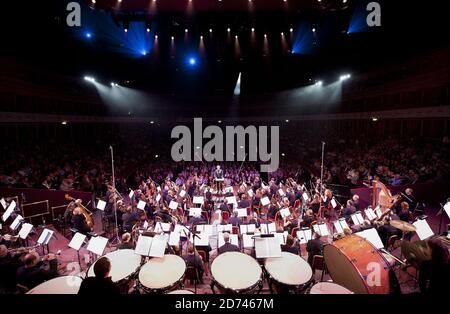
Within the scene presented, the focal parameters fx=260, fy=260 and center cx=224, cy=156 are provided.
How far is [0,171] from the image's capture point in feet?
38.8

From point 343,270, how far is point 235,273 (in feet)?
6.35

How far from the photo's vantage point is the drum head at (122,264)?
4.81 metres

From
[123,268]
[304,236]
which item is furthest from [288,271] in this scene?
[123,268]

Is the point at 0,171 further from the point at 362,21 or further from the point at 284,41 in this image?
the point at 362,21

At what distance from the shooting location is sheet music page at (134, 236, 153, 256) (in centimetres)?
500

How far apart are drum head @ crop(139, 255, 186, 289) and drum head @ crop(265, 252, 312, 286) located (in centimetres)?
166

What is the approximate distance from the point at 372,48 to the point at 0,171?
22057mm

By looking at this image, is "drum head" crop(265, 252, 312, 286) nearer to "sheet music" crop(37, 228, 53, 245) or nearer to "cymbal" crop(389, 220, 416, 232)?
"cymbal" crop(389, 220, 416, 232)

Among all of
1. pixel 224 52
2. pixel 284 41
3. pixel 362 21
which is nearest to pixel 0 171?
pixel 224 52

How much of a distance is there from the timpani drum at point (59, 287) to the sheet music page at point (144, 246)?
41.6 inches

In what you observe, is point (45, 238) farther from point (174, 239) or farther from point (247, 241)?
point (247, 241)

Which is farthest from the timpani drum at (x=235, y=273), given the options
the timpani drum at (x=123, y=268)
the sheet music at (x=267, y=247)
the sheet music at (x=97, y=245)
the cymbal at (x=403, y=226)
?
the cymbal at (x=403, y=226)
